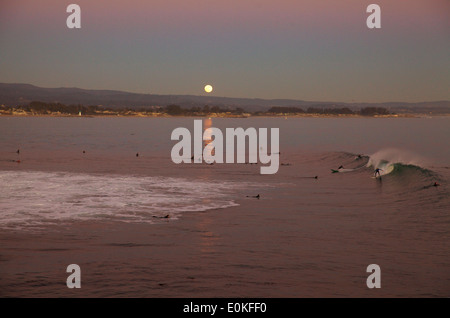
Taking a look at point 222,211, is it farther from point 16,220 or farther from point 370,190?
point 370,190

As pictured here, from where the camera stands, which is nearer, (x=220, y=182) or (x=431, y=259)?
(x=431, y=259)

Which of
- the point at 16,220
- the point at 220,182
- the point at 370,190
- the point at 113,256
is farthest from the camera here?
the point at 220,182

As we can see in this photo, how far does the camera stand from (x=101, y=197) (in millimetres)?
31562

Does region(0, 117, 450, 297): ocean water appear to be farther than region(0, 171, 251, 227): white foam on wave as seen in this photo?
No

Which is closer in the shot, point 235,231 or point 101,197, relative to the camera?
point 235,231

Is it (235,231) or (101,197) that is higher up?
(101,197)

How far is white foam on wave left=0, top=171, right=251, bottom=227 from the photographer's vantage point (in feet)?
84.2

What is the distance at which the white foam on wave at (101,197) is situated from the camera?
25.7 metres

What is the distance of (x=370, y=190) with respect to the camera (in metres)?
38.2

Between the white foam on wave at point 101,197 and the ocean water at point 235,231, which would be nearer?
the ocean water at point 235,231
